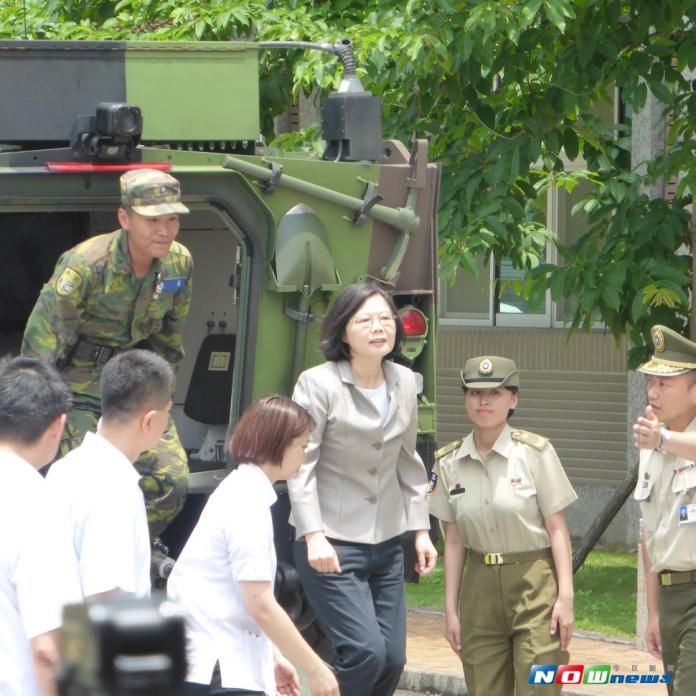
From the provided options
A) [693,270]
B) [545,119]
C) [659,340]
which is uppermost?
[545,119]

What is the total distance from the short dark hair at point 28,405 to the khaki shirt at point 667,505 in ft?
8.06

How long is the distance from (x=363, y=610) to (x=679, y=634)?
1.05 meters

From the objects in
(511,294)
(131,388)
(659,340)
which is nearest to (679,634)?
(659,340)

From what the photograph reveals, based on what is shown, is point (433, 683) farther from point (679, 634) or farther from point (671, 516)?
point (671, 516)

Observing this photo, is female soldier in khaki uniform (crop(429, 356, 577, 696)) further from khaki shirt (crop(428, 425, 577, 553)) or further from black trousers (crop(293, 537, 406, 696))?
black trousers (crop(293, 537, 406, 696))

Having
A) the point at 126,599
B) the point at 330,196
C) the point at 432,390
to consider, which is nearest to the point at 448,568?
the point at 432,390

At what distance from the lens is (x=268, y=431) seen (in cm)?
411

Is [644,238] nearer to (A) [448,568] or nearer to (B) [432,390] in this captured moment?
(B) [432,390]

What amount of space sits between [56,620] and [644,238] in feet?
16.8

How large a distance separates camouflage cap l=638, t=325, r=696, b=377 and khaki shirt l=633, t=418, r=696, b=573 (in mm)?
189

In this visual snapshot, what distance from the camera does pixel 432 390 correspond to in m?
6.43

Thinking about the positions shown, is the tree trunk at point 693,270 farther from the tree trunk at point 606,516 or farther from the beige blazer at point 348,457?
the beige blazer at point 348,457

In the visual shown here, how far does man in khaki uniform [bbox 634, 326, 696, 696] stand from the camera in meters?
5.20

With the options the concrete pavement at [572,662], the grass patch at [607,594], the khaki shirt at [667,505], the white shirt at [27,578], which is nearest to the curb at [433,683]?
the concrete pavement at [572,662]
